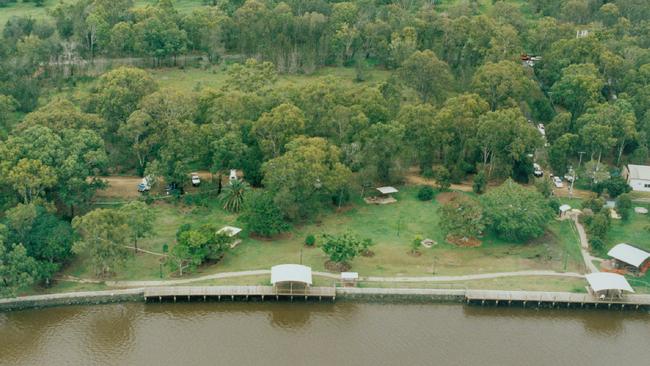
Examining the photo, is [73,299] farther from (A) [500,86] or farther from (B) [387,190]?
(A) [500,86]

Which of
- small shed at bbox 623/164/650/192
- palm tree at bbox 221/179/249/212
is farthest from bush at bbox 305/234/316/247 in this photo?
small shed at bbox 623/164/650/192

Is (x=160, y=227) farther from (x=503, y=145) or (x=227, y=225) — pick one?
(x=503, y=145)

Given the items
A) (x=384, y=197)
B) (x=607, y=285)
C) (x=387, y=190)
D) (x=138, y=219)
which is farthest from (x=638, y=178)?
(x=138, y=219)

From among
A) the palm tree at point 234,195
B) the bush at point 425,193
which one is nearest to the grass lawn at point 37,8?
the palm tree at point 234,195

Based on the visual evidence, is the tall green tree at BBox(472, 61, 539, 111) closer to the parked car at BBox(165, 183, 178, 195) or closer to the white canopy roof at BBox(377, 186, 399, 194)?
the white canopy roof at BBox(377, 186, 399, 194)

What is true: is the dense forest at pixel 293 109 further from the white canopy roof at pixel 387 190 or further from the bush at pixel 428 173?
the white canopy roof at pixel 387 190
